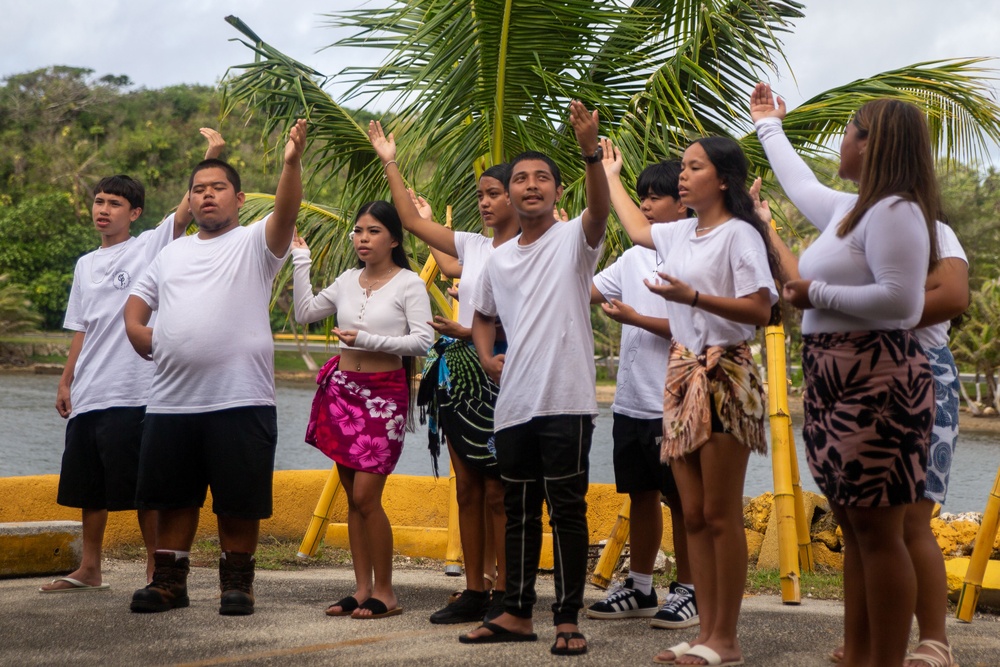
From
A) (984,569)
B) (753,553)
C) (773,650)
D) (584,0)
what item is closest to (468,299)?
(773,650)

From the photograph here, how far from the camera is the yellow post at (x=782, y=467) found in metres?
5.15

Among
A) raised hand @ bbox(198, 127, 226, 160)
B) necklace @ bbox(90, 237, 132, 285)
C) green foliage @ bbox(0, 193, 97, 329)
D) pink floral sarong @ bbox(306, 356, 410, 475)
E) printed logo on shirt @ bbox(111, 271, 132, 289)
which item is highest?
green foliage @ bbox(0, 193, 97, 329)

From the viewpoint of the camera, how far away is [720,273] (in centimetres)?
380

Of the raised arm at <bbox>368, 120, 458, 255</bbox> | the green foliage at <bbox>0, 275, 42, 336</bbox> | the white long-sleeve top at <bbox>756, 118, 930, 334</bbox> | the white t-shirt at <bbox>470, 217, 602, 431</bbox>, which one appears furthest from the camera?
the green foliage at <bbox>0, 275, 42, 336</bbox>

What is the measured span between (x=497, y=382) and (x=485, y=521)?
636mm

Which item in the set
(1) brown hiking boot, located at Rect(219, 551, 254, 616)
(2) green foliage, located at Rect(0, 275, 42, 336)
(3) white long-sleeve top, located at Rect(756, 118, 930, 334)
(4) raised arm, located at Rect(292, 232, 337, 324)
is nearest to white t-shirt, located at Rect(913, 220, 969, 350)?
(3) white long-sleeve top, located at Rect(756, 118, 930, 334)

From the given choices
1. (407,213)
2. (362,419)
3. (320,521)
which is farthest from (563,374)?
(320,521)

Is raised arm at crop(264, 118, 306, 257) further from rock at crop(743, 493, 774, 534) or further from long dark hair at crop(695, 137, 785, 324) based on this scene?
rock at crop(743, 493, 774, 534)

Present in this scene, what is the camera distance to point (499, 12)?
6.96 m

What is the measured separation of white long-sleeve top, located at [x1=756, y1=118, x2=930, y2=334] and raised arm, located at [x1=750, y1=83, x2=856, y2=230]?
0.21ft

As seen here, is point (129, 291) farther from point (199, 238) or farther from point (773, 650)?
point (773, 650)

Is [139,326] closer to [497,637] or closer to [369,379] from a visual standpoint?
[369,379]

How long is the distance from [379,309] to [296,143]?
82 cm

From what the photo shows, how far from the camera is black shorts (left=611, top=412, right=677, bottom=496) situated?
462 cm
